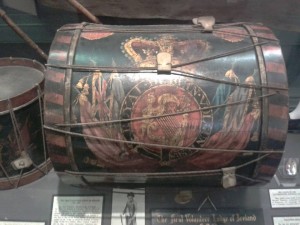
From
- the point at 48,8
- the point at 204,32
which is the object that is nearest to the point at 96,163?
the point at 204,32

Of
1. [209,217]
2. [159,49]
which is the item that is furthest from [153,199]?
[159,49]

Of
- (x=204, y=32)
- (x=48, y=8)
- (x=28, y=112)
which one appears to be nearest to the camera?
(x=204, y=32)

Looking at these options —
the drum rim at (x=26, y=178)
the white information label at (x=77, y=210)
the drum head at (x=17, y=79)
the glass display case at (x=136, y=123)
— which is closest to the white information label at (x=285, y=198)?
the glass display case at (x=136, y=123)

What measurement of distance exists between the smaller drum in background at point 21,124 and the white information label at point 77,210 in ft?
0.61

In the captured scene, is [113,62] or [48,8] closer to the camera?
[113,62]

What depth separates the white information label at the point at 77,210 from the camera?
5.35 feet

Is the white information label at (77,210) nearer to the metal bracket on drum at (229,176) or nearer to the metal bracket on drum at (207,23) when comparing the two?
the metal bracket on drum at (229,176)

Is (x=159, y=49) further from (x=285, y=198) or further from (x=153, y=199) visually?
(x=285, y=198)

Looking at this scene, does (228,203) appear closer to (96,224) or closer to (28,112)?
(96,224)

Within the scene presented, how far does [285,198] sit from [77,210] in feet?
2.93

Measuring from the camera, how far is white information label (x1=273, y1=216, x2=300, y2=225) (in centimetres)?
164

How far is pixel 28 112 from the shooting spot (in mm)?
1591

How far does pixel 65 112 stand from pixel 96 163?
0.22 metres

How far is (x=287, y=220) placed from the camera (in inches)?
65.1
